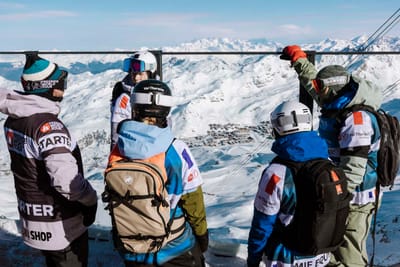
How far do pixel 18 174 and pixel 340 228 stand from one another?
226cm

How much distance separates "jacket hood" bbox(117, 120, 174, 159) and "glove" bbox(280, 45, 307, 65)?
1.71m

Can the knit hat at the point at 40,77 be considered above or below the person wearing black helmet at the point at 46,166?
above

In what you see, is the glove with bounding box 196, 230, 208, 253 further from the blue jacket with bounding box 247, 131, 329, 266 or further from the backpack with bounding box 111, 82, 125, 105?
the backpack with bounding box 111, 82, 125, 105

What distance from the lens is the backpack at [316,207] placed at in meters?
2.63

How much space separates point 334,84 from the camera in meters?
3.50

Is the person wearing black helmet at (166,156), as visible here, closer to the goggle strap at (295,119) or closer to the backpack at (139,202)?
the backpack at (139,202)

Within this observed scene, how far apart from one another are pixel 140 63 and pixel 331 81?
1778mm

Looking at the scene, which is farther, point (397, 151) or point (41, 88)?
point (397, 151)

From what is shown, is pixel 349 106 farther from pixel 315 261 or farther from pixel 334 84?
pixel 315 261

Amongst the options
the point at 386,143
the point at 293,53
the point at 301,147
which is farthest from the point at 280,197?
the point at 293,53

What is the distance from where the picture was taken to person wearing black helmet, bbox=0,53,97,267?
9.66ft

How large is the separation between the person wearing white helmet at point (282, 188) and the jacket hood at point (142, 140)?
679 millimetres

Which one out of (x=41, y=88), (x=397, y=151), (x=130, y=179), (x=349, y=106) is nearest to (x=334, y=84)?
(x=349, y=106)

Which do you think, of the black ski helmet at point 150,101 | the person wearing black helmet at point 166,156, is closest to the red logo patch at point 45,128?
the person wearing black helmet at point 166,156
